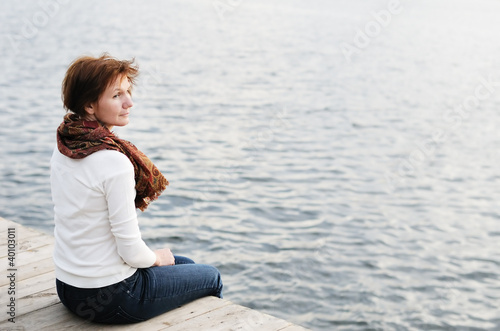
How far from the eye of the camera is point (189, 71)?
Result: 1487cm

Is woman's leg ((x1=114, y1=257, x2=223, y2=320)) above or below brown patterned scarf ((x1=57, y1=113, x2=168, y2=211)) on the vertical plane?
below

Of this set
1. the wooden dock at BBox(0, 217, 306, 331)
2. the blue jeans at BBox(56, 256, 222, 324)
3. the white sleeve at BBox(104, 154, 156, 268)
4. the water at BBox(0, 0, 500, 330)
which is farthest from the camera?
the water at BBox(0, 0, 500, 330)

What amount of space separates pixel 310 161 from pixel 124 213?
6553 mm

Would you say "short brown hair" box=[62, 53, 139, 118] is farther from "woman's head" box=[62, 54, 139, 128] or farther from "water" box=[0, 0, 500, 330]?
"water" box=[0, 0, 500, 330]

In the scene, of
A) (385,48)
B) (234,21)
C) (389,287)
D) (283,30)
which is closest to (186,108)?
(389,287)

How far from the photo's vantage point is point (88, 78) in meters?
2.79

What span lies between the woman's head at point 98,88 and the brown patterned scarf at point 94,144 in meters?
0.05

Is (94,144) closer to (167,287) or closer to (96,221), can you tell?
(96,221)

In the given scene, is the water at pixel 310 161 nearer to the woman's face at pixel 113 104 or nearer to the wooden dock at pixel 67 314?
the wooden dock at pixel 67 314

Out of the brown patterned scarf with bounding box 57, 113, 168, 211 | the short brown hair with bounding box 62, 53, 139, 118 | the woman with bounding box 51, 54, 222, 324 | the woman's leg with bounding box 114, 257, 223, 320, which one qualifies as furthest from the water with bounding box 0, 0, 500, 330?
the short brown hair with bounding box 62, 53, 139, 118

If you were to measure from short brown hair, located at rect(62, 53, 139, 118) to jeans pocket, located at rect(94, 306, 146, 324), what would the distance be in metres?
0.96

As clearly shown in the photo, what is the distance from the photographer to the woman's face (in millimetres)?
2844

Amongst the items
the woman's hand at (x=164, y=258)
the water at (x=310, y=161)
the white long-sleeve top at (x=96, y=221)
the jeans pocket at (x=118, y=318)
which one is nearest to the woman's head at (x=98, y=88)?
the white long-sleeve top at (x=96, y=221)

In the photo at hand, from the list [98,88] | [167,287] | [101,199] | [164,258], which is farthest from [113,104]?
[167,287]
